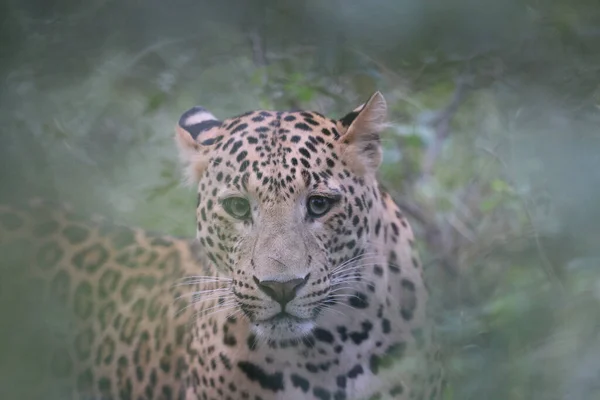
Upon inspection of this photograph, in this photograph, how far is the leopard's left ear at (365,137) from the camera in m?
2.43

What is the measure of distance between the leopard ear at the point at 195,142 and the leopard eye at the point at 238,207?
20cm

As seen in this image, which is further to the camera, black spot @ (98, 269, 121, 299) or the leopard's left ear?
black spot @ (98, 269, 121, 299)

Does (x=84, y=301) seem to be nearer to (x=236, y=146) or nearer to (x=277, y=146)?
(x=236, y=146)

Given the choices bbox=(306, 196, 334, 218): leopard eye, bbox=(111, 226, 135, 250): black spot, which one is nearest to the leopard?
bbox=(306, 196, 334, 218): leopard eye

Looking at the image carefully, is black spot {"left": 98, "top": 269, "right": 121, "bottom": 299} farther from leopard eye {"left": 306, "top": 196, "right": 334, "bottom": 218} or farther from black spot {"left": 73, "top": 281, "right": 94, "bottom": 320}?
leopard eye {"left": 306, "top": 196, "right": 334, "bottom": 218}

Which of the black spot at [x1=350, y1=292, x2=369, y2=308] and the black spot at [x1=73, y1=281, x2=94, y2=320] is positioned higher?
the black spot at [x1=73, y1=281, x2=94, y2=320]

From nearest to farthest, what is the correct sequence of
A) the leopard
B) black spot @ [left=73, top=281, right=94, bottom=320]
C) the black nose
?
the black nose
the leopard
black spot @ [left=73, top=281, right=94, bottom=320]

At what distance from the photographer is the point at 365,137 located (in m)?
2.46

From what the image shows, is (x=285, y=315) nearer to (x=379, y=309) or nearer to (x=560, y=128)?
(x=379, y=309)

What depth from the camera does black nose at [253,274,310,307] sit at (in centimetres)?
217

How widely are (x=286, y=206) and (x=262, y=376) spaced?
1.68 ft

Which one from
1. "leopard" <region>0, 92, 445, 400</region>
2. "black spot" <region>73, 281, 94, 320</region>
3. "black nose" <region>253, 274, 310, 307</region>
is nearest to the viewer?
"black nose" <region>253, 274, 310, 307</region>

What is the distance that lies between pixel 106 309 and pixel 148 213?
0.39 m

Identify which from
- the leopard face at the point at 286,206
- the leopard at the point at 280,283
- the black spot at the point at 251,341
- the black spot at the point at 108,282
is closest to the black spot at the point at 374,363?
the leopard at the point at 280,283
